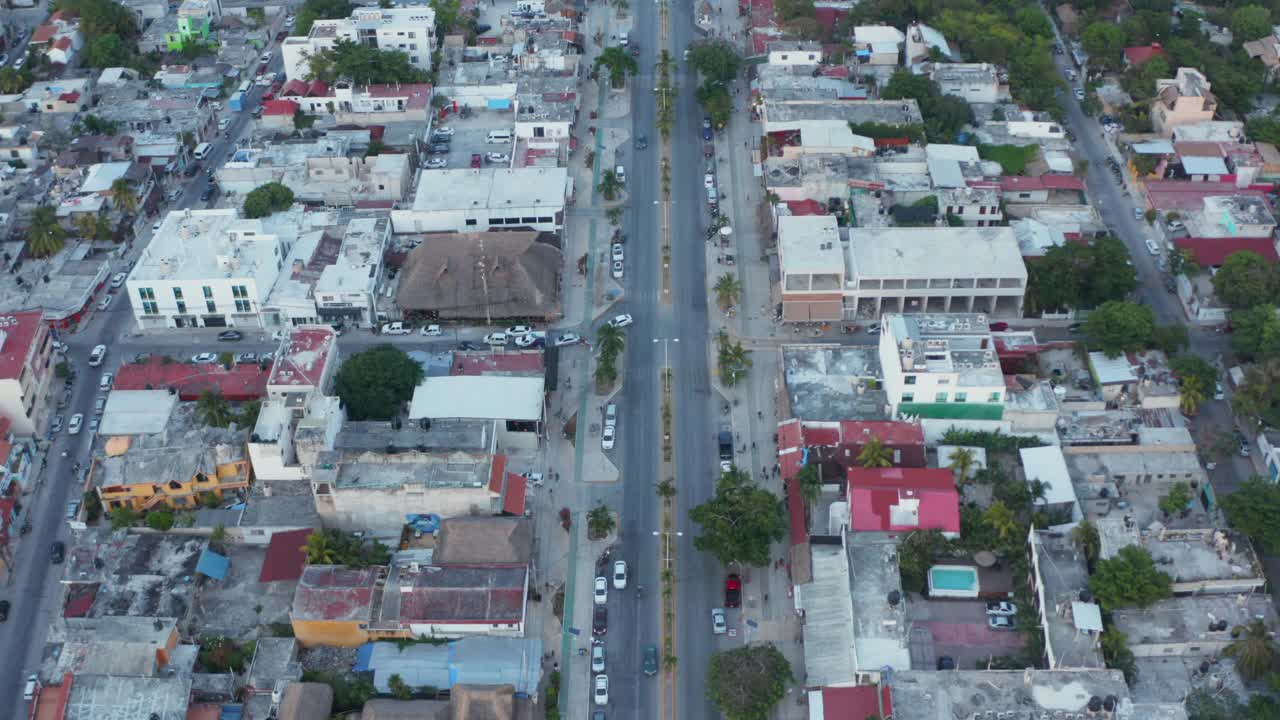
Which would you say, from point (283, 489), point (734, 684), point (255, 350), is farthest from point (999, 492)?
point (255, 350)

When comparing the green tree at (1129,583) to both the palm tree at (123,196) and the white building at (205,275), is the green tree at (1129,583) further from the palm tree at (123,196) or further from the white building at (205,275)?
the palm tree at (123,196)

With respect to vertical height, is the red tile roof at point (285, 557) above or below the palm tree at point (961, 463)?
below

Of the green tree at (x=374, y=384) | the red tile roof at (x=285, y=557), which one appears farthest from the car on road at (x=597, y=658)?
the green tree at (x=374, y=384)

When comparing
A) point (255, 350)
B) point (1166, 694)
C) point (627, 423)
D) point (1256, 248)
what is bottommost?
point (1166, 694)

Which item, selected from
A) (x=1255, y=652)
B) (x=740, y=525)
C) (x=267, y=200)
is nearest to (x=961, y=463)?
(x=740, y=525)

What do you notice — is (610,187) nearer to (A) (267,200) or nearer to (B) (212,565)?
(A) (267,200)

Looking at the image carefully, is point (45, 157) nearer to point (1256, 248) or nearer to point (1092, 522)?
point (1092, 522)
